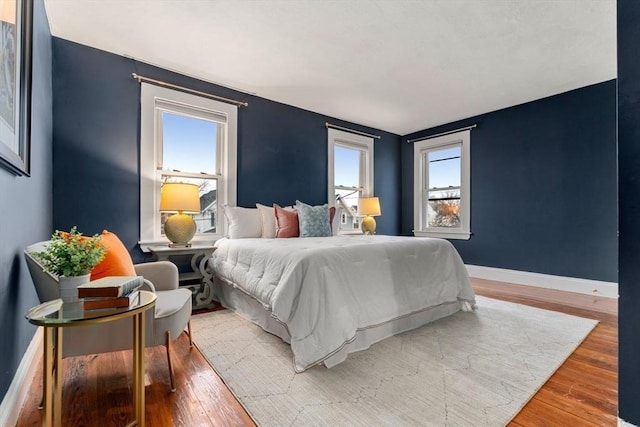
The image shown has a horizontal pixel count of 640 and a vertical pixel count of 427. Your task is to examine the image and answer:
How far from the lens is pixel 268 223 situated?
3539mm

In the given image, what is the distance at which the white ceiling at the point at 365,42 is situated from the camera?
2.37m

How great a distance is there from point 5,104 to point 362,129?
15.3 ft

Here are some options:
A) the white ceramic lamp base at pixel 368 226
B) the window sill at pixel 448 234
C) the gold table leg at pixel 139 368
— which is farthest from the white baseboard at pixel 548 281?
the gold table leg at pixel 139 368

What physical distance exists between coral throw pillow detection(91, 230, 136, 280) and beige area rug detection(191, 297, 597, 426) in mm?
825

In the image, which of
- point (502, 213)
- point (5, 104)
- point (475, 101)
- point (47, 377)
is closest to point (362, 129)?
point (475, 101)

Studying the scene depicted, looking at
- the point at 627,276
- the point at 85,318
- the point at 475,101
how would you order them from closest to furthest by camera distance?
the point at 85,318, the point at 627,276, the point at 475,101

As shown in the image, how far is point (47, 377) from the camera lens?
113 cm

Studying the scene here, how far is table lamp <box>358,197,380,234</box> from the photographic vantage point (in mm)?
4688

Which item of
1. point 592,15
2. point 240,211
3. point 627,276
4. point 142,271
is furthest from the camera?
point 240,211

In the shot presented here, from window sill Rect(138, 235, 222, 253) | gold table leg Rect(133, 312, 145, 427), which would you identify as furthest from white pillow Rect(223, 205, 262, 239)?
gold table leg Rect(133, 312, 145, 427)

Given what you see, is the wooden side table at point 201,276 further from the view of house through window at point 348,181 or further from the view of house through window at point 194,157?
the view of house through window at point 348,181

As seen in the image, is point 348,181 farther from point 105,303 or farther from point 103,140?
A: point 105,303

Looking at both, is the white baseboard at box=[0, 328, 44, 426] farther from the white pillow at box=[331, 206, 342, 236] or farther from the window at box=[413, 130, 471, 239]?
the window at box=[413, 130, 471, 239]

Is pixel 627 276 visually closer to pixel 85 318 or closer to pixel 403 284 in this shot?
pixel 403 284
